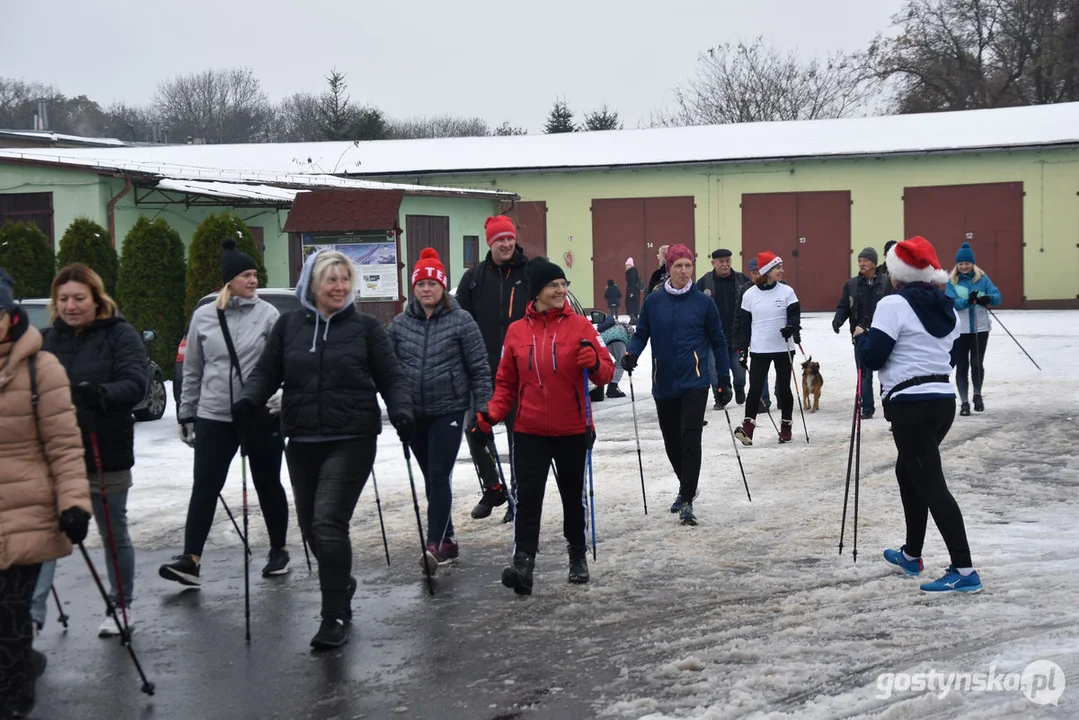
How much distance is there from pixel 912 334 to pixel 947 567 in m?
1.36

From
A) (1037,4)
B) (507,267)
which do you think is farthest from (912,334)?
(1037,4)

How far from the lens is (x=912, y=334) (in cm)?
683

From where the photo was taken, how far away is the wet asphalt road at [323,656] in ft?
17.4

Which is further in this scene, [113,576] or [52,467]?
[113,576]

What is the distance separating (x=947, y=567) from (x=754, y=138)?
32.7 m

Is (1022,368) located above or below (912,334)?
below

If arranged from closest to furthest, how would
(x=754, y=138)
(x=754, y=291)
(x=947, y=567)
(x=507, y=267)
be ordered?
(x=947, y=567) → (x=507, y=267) → (x=754, y=291) → (x=754, y=138)

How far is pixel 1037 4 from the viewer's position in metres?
50.3

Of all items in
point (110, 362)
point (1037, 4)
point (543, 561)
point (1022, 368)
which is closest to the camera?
point (110, 362)

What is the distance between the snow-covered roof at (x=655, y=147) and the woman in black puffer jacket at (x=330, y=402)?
28.8 meters

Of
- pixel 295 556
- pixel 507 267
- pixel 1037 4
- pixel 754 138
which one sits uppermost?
pixel 1037 4

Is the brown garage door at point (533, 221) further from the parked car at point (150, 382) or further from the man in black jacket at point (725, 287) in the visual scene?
the man in black jacket at point (725, 287)

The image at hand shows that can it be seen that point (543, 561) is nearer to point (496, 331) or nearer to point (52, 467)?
point (496, 331)

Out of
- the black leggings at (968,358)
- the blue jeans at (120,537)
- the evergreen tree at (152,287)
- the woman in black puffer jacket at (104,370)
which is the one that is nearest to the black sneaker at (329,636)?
the woman in black puffer jacket at (104,370)
